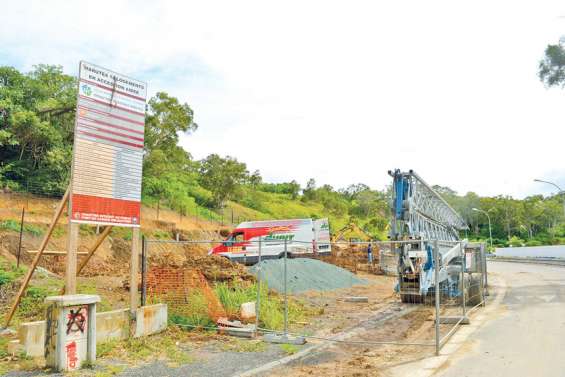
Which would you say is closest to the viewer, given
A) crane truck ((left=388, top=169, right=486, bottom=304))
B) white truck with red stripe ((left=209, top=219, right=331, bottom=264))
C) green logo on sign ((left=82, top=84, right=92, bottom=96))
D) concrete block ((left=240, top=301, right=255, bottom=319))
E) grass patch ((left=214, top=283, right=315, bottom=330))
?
green logo on sign ((left=82, top=84, right=92, bottom=96))

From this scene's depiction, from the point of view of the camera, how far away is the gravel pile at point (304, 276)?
18.6 metres

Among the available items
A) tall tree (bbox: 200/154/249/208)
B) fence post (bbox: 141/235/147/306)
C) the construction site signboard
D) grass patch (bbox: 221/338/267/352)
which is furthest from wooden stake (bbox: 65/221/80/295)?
tall tree (bbox: 200/154/249/208)

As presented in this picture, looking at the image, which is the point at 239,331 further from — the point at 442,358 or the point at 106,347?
the point at 442,358

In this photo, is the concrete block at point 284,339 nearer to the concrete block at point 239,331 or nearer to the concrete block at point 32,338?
the concrete block at point 239,331

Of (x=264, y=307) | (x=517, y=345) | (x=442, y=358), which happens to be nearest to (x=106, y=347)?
(x=264, y=307)

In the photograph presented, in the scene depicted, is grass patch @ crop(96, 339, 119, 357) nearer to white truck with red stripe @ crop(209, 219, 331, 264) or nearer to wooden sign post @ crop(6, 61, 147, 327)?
wooden sign post @ crop(6, 61, 147, 327)

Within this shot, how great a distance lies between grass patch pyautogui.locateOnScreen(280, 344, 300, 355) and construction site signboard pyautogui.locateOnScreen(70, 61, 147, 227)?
371 centimetres

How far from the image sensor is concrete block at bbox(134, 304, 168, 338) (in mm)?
9383

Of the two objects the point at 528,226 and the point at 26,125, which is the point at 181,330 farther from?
the point at 528,226

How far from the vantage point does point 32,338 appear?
310 inches

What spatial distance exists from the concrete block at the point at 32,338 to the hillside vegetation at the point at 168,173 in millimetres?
4103

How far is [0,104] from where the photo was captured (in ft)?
96.2

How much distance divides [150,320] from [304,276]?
12275 mm

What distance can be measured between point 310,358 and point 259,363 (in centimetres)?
100
